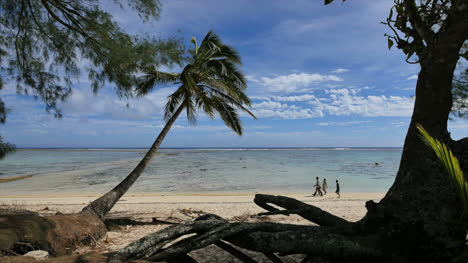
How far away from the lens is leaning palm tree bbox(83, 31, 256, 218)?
7.77m

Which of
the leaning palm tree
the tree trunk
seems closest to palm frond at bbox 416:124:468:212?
the tree trunk

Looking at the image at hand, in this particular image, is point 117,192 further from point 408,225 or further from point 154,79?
point 408,225

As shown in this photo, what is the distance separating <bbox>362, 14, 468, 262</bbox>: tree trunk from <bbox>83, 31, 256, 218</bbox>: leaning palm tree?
17.9 feet

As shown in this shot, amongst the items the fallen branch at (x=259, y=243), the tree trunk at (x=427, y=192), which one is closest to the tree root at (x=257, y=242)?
the fallen branch at (x=259, y=243)

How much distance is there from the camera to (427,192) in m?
2.63

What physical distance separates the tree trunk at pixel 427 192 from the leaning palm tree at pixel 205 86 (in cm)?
546

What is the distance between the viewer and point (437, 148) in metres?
1.65

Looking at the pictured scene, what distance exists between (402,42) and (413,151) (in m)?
1.44

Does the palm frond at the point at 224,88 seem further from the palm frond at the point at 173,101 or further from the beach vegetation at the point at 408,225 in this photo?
the beach vegetation at the point at 408,225

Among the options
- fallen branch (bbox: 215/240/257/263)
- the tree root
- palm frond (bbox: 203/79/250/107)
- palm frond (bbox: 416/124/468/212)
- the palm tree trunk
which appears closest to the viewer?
palm frond (bbox: 416/124/468/212)

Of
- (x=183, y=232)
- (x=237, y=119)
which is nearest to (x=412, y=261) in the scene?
(x=183, y=232)

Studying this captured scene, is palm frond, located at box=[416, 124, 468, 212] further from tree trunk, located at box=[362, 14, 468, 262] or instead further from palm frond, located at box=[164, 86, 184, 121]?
palm frond, located at box=[164, 86, 184, 121]

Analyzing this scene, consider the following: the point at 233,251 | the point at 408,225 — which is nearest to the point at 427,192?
the point at 408,225

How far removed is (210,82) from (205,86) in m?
0.35
